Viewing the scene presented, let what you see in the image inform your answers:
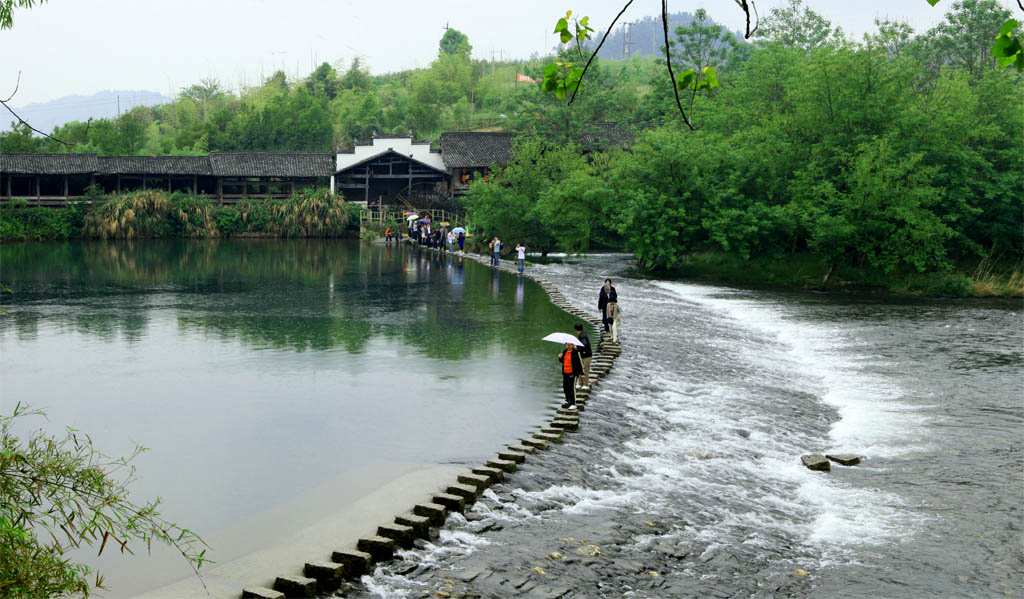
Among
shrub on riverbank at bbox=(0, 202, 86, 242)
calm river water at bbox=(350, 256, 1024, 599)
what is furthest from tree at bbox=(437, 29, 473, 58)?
calm river water at bbox=(350, 256, 1024, 599)

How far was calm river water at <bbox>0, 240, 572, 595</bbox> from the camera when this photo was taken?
11.7m

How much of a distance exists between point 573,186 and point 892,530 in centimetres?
3591

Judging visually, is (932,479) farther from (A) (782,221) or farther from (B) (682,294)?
(A) (782,221)

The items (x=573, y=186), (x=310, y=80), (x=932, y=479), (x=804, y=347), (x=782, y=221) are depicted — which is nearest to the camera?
(x=932, y=479)

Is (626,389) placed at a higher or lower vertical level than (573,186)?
lower

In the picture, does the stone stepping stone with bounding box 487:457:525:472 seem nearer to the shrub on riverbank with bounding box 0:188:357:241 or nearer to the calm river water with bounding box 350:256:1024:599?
the calm river water with bounding box 350:256:1024:599

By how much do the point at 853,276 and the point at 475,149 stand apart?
1398 inches

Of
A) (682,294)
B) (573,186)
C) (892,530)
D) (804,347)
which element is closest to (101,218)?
(573,186)

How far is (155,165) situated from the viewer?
221ft

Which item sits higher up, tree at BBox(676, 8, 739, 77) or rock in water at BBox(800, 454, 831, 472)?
tree at BBox(676, 8, 739, 77)

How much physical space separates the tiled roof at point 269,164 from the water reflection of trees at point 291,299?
19.6m

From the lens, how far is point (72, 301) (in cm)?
2898

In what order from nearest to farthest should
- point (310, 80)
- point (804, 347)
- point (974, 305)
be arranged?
1. point (804, 347)
2. point (974, 305)
3. point (310, 80)

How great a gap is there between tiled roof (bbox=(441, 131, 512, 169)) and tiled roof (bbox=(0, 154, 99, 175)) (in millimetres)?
26622
